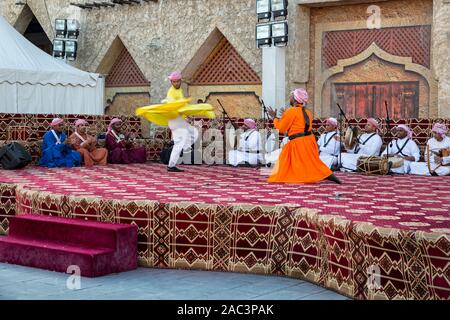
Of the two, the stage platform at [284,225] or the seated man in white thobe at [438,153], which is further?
the seated man in white thobe at [438,153]

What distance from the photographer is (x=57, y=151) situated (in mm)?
9562

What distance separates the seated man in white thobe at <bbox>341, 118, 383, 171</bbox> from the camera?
9.26 metres

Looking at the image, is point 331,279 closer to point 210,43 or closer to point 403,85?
point 403,85

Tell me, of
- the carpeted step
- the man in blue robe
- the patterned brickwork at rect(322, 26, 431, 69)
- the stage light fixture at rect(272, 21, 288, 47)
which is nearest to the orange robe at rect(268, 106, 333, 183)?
the carpeted step

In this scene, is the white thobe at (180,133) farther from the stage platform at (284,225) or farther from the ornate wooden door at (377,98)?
the ornate wooden door at (377,98)

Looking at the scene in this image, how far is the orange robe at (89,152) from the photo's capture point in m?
10.1

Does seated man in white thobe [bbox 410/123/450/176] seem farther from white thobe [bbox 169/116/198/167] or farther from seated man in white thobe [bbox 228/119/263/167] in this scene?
white thobe [bbox 169/116/198/167]

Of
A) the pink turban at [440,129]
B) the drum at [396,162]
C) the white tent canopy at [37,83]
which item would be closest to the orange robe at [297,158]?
the drum at [396,162]

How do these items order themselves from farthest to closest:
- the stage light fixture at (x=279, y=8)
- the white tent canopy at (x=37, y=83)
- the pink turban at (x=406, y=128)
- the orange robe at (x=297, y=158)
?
the white tent canopy at (x=37, y=83) < the stage light fixture at (x=279, y=8) < the pink turban at (x=406, y=128) < the orange robe at (x=297, y=158)

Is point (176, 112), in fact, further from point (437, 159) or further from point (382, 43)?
Result: point (382, 43)

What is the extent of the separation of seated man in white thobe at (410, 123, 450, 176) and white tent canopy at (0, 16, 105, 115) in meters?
6.62

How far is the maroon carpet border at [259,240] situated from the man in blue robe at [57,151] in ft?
13.8

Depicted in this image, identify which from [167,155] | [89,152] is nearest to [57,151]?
[89,152]
